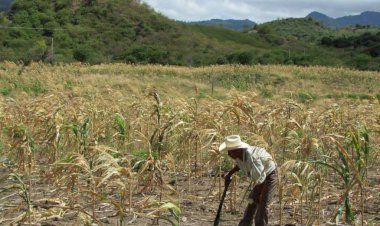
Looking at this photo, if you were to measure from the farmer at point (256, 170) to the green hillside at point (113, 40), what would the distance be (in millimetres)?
27454

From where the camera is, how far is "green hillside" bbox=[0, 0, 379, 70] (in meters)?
37.0

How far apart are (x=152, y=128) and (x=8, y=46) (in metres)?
31.3

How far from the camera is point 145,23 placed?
47.4 metres

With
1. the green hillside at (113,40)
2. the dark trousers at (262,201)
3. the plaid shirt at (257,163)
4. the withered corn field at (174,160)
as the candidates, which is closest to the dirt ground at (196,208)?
the withered corn field at (174,160)

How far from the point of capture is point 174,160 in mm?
6984

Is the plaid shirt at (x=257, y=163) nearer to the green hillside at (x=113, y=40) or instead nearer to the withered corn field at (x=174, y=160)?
the withered corn field at (x=174, y=160)

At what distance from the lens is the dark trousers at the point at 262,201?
483 centimetres

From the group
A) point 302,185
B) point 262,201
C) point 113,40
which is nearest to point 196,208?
point 262,201

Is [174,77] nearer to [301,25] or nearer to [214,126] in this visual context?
[214,126]

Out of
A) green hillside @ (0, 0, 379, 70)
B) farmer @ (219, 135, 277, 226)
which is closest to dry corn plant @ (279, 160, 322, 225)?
farmer @ (219, 135, 277, 226)

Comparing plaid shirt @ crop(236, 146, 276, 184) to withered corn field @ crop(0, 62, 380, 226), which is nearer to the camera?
withered corn field @ crop(0, 62, 380, 226)

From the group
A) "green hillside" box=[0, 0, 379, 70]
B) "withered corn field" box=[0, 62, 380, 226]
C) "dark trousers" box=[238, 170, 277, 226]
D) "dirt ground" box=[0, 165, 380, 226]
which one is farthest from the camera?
"green hillside" box=[0, 0, 379, 70]

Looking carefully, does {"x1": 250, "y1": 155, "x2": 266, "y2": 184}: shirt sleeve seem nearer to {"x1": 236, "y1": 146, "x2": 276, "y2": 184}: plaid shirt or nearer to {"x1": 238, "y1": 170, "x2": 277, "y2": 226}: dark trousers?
{"x1": 236, "y1": 146, "x2": 276, "y2": 184}: plaid shirt

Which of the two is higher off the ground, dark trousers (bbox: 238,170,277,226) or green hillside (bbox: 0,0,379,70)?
green hillside (bbox: 0,0,379,70)
